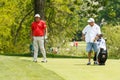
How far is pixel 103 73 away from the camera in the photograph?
17266 mm

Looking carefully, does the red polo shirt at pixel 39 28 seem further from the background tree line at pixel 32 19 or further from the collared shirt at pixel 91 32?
the background tree line at pixel 32 19

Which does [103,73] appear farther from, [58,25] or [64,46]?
[64,46]

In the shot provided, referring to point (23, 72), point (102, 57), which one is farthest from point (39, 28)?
point (23, 72)

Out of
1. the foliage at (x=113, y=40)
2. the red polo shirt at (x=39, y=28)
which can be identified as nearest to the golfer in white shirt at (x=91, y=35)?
the red polo shirt at (x=39, y=28)

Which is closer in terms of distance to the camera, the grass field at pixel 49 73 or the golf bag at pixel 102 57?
the grass field at pixel 49 73

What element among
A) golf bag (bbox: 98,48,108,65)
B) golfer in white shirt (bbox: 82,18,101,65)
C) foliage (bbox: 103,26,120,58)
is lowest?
foliage (bbox: 103,26,120,58)

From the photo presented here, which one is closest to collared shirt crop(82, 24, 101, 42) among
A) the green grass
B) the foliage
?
the green grass

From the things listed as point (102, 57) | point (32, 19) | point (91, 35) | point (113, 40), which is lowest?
point (113, 40)

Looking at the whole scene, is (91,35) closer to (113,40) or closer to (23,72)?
(23,72)

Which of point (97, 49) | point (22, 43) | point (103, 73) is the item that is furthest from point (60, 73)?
point (22, 43)

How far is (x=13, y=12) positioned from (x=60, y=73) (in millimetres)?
33021

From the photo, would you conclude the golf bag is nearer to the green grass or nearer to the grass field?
the grass field

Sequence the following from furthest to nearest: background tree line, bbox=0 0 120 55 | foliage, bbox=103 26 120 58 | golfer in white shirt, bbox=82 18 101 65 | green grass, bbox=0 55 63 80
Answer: foliage, bbox=103 26 120 58 < background tree line, bbox=0 0 120 55 < golfer in white shirt, bbox=82 18 101 65 < green grass, bbox=0 55 63 80

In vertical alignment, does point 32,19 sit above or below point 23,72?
above
